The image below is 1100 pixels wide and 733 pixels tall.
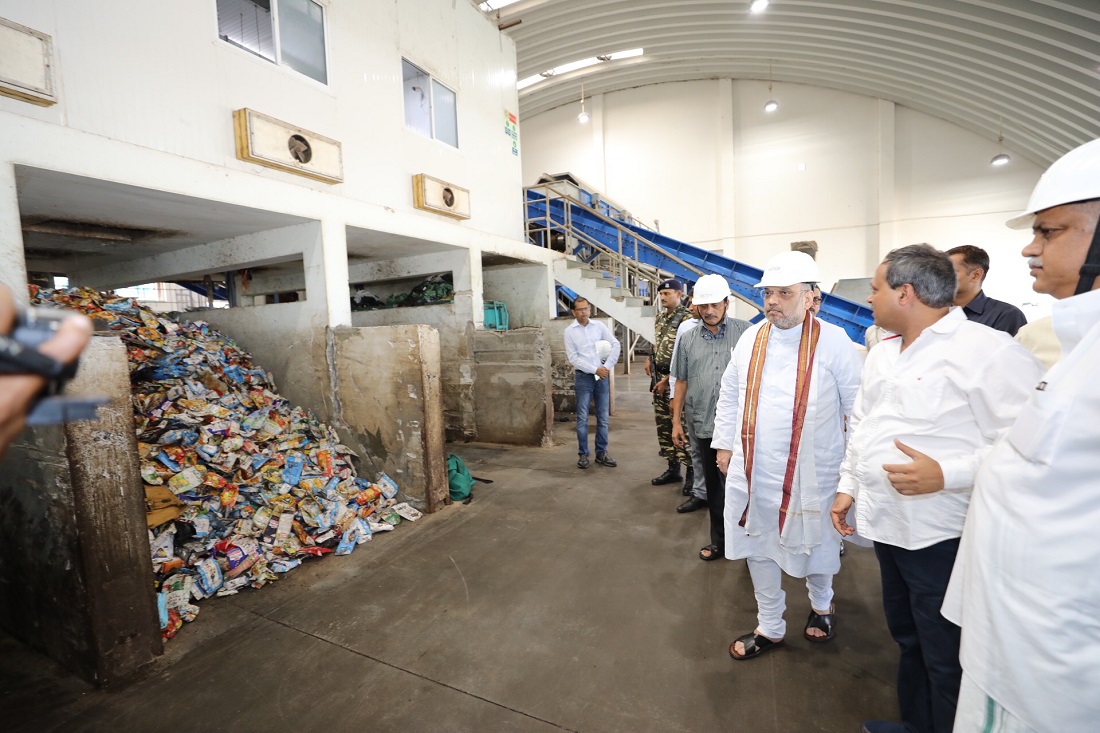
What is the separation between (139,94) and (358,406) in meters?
2.56

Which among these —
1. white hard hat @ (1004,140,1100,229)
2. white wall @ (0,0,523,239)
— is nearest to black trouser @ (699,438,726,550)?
white hard hat @ (1004,140,1100,229)

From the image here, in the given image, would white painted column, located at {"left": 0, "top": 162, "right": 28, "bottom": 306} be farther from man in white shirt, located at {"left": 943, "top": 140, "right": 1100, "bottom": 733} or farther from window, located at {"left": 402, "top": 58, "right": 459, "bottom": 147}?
man in white shirt, located at {"left": 943, "top": 140, "right": 1100, "bottom": 733}

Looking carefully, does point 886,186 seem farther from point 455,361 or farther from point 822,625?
point 822,625

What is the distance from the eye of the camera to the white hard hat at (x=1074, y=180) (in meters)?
0.97

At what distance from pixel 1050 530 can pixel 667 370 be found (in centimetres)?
345

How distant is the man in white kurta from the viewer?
6.69 feet

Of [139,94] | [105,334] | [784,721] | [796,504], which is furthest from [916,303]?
[139,94]

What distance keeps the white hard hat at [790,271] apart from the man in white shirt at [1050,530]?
0.96 m

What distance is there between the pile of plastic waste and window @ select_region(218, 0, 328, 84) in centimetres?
251

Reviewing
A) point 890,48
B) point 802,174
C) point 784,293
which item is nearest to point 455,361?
point 784,293

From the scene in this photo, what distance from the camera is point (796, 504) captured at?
2045 millimetres

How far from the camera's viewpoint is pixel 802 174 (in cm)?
1261

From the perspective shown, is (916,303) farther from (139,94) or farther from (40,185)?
(40,185)

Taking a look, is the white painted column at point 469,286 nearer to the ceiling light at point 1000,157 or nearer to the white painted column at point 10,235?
the white painted column at point 10,235
